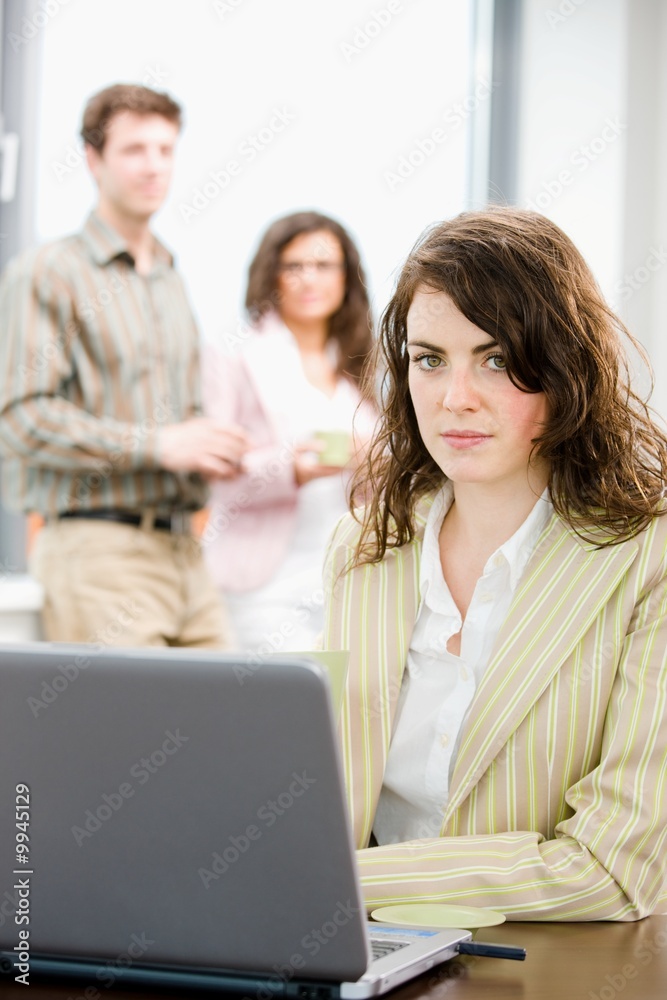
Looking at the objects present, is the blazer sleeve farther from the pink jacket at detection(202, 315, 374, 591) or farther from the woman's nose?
the pink jacket at detection(202, 315, 374, 591)

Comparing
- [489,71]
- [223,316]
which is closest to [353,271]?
[223,316]

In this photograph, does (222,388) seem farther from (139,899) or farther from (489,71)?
(139,899)

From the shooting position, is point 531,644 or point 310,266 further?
point 310,266

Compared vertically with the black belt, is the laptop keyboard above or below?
below

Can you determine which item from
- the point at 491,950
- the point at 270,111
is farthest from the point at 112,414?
the point at 491,950

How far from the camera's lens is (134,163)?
3014mm

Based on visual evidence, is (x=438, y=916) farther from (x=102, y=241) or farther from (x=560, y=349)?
(x=102, y=241)

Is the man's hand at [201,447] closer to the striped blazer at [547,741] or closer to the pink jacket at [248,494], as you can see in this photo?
the pink jacket at [248,494]

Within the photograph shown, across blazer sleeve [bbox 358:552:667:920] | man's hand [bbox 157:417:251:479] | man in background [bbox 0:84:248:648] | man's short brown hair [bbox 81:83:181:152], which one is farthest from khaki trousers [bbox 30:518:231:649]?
blazer sleeve [bbox 358:552:667:920]

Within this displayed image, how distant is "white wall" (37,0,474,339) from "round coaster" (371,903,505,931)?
2421 millimetres

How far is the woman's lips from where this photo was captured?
4.58 feet

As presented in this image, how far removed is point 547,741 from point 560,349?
447mm

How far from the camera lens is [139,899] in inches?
34.2

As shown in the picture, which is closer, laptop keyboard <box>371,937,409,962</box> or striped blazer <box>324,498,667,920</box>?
laptop keyboard <box>371,937,409,962</box>
